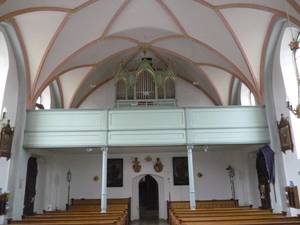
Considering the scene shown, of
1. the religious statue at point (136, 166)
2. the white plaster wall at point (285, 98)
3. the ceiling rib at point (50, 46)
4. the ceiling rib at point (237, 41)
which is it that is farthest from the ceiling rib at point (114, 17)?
the religious statue at point (136, 166)

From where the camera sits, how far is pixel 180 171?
623 inches

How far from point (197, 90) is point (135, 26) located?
20.5ft

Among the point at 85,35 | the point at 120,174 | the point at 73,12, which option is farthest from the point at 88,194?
the point at 73,12

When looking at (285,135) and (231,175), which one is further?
(231,175)

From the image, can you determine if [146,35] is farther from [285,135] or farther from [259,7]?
[285,135]

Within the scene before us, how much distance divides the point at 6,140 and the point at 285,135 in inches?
406

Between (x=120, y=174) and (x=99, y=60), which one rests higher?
(x=99, y=60)

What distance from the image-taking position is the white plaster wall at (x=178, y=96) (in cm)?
1647

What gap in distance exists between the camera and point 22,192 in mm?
11070

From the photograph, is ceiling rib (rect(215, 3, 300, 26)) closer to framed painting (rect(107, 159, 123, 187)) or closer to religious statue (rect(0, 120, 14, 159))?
religious statue (rect(0, 120, 14, 159))

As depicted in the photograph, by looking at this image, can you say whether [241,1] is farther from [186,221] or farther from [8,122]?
[8,122]

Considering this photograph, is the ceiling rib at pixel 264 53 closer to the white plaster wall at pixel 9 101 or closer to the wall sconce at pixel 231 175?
the wall sconce at pixel 231 175

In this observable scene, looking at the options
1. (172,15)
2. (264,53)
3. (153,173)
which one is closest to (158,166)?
(153,173)

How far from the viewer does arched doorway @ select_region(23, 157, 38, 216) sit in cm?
1263
